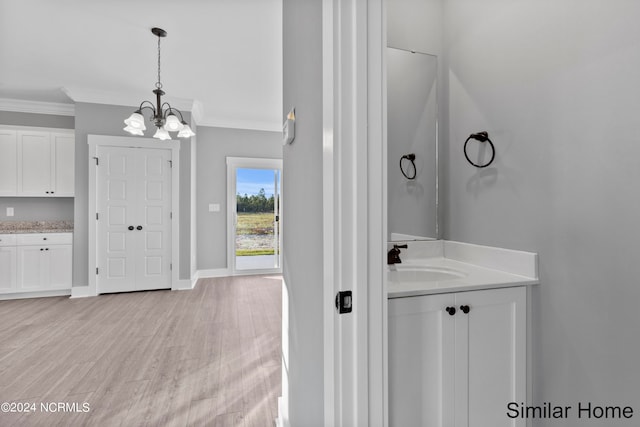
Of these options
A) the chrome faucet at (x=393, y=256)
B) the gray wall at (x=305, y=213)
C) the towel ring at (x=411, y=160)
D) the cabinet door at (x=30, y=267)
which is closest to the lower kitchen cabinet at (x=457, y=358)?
the gray wall at (x=305, y=213)

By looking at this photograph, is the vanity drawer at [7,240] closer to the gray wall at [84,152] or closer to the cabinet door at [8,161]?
the cabinet door at [8,161]

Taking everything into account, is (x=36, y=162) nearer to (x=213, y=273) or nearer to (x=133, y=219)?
(x=133, y=219)

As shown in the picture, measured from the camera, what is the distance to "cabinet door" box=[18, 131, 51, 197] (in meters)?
4.10

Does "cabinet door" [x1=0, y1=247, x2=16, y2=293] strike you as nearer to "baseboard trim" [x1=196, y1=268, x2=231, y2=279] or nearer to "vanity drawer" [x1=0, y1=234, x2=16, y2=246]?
"vanity drawer" [x1=0, y1=234, x2=16, y2=246]

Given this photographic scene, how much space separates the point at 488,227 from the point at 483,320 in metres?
0.55

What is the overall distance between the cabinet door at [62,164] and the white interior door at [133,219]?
58cm

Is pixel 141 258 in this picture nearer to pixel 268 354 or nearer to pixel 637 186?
pixel 268 354

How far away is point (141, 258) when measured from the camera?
4.25 meters

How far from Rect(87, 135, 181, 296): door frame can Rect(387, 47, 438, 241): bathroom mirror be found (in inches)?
138

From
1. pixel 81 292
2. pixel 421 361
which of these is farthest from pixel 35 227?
pixel 421 361

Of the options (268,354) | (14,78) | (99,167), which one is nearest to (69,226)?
(99,167)

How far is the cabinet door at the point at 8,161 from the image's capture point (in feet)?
13.2

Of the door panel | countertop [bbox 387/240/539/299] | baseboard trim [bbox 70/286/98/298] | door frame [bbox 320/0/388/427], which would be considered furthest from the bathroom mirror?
baseboard trim [bbox 70/286/98/298]

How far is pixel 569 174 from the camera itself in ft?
3.95
